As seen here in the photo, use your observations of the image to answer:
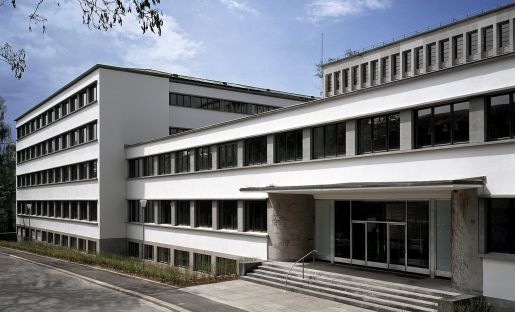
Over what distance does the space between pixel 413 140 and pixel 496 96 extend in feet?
11.0

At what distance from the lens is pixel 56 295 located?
69.2 ft

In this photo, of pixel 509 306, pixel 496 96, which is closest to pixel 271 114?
pixel 496 96

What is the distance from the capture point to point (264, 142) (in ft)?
85.2

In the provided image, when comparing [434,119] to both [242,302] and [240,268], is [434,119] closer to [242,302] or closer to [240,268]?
[242,302]

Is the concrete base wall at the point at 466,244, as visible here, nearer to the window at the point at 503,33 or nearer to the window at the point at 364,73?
the window at the point at 503,33

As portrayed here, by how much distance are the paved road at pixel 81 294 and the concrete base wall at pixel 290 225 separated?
5.20 m

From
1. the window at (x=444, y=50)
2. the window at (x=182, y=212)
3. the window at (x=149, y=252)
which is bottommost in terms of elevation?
the window at (x=149, y=252)

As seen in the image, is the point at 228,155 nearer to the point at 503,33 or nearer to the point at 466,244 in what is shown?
the point at 466,244

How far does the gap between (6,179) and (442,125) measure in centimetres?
7579

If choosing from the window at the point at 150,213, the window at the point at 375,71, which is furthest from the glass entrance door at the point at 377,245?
the window at the point at 375,71

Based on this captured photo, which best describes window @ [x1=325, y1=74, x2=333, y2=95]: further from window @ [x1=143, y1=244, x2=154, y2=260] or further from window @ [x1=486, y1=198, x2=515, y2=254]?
window @ [x1=486, y1=198, x2=515, y2=254]

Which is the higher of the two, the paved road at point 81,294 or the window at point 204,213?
the window at point 204,213

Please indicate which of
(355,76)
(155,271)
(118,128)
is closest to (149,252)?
(118,128)

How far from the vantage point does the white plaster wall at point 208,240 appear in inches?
1008
